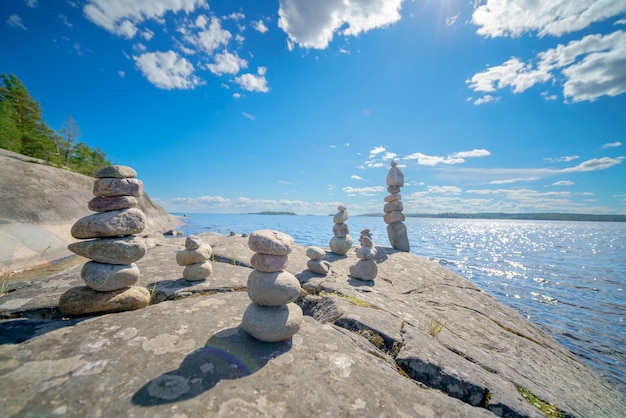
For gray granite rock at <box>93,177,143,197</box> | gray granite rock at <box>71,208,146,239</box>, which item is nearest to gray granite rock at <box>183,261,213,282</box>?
gray granite rock at <box>71,208,146,239</box>

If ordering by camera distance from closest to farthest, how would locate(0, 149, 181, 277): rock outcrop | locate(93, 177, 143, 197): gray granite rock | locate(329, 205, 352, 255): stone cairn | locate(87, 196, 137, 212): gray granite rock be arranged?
locate(93, 177, 143, 197): gray granite rock → locate(87, 196, 137, 212): gray granite rock → locate(0, 149, 181, 277): rock outcrop → locate(329, 205, 352, 255): stone cairn

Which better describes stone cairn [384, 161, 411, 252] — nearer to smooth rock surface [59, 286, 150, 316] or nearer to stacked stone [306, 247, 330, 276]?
stacked stone [306, 247, 330, 276]

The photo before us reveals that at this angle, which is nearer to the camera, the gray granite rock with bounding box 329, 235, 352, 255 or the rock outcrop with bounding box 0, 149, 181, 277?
the rock outcrop with bounding box 0, 149, 181, 277

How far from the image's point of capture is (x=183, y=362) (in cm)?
310

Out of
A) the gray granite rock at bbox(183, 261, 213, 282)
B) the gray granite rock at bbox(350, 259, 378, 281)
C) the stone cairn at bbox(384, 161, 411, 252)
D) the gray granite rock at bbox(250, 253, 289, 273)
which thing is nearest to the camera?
the gray granite rock at bbox(250, 253, 289, 273)

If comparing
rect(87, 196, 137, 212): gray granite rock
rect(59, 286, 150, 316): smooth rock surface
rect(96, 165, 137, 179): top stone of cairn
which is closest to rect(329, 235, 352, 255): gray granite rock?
rect(59, 286, 150, 316): smooth rock surface

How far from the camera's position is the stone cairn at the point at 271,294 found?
3725mm

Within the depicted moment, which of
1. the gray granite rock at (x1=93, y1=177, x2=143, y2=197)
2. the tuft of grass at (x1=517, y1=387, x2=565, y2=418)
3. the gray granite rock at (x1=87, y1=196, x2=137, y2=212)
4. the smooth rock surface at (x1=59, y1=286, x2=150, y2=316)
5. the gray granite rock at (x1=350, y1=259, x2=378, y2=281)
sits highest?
the gray granite rock at (x1=93, y1=177, x2=143, y2=197)

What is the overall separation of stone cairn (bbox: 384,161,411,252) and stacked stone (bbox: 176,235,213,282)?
1125 cm

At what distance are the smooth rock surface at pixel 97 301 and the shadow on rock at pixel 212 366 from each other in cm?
224

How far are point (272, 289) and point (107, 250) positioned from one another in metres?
3.57

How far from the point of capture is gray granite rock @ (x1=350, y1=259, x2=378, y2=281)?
28.1 ft

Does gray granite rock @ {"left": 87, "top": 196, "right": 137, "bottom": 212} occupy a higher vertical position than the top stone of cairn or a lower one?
lower

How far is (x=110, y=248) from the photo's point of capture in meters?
4.69
